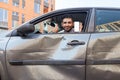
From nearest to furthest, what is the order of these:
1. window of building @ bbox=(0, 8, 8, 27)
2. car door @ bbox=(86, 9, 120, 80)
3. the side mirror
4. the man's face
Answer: car door @ bbox=(86, 9, 120, 80) < the side mirror < the man's face < window of building @ bbox=(0, 8, 8, 27)

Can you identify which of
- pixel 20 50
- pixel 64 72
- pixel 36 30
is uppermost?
pixel 36 30

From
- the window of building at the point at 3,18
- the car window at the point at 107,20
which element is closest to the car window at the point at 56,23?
the car window at the point at 107,20

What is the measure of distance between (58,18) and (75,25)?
0.85 feet

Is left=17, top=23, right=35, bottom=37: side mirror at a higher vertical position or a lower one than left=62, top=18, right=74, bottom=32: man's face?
lower

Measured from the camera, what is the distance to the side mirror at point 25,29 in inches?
150

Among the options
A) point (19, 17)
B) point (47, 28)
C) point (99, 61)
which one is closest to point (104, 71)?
point (99, 61)

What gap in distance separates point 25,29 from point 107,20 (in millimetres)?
1007

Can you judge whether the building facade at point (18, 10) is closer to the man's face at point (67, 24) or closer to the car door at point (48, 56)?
the man's face at point (67, 24)

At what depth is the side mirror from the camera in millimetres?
Result: 3820

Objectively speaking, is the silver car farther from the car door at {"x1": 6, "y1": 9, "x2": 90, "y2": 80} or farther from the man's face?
the man's face

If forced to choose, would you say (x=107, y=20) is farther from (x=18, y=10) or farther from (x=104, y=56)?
(x=18, y=10)

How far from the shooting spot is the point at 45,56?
147 inches

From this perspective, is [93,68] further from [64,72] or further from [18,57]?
[18,57]

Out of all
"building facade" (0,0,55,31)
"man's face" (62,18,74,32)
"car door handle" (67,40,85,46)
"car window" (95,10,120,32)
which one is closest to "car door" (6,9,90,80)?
"car door handle" (67,40,85,46)
